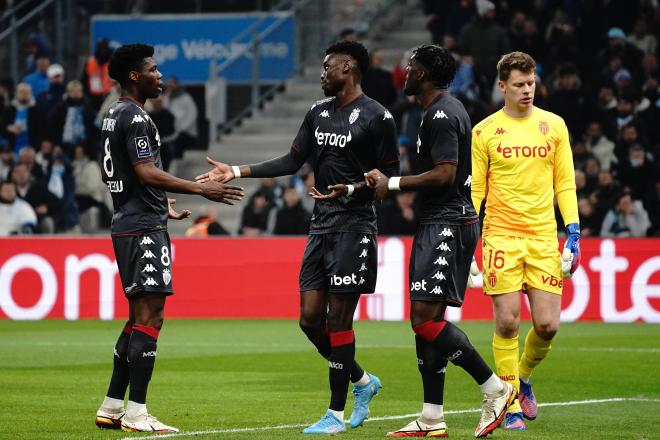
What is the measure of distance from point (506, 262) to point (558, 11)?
1637 centimetres

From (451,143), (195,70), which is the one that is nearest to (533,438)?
(451,143)

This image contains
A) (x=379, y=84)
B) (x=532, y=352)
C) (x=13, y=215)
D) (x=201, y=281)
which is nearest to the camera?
(x=532, y=352)

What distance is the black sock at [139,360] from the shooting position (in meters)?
9.49

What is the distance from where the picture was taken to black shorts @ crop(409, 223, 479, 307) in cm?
930

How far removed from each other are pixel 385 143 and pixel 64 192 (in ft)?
52.0

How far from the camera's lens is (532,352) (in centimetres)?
1028

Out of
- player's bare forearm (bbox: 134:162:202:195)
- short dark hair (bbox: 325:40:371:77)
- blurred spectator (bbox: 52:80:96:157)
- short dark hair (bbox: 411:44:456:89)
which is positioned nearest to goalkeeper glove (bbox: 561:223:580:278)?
short dark hair (bbox: 411:44:456:89)

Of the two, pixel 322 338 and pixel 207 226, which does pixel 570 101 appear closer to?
pixel 207 226

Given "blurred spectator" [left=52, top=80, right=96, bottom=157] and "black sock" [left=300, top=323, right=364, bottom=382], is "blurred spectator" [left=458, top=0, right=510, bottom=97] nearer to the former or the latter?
"blurred spectator" [left=52, top=80, right=96, bottom=157]

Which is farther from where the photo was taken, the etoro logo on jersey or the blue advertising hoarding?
the blue advertising hoarding

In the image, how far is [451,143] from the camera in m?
9.22

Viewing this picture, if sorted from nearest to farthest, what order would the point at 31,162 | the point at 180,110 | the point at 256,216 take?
the point at 256,216 → the point at 31,162 → the point at 180,110

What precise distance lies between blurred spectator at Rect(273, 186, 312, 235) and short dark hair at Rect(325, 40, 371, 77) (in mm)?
12642

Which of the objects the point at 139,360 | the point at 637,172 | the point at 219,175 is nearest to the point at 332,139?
the point at 219,175
